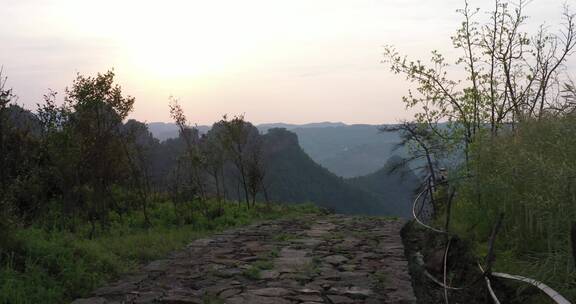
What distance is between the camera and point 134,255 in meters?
6.96

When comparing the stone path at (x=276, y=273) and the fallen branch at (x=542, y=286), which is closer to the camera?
the fallen branch at (x=542, y=286)

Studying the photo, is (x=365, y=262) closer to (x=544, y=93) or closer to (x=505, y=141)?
(x=505, y=141)

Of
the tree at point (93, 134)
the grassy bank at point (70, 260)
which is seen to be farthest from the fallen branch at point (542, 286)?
the tree at point (93, 134)

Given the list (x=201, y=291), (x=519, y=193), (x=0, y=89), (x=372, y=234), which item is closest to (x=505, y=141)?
(x=519, y=193)

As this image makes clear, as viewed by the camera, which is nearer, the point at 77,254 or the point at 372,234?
the point at 77,254

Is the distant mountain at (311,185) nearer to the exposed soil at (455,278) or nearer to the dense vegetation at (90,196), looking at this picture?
the dense vegetation at (90,196)

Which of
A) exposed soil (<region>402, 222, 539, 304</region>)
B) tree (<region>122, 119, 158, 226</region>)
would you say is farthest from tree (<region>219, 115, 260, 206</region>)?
exposed soil (<region>402, 222, 539, 304</region>)

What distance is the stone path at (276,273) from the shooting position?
493cm

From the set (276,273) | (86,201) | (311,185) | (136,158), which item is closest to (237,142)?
(136,158)

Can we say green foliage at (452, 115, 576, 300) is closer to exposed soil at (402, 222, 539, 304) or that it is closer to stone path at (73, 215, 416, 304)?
exposed soil at (402, 222, 539, 304)

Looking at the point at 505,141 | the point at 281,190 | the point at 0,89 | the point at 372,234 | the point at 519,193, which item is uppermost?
the point at 0,89

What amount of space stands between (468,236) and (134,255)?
471 cm

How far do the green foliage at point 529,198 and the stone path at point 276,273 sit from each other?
119cm

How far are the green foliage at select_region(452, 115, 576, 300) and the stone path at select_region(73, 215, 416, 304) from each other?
3.89 feet
